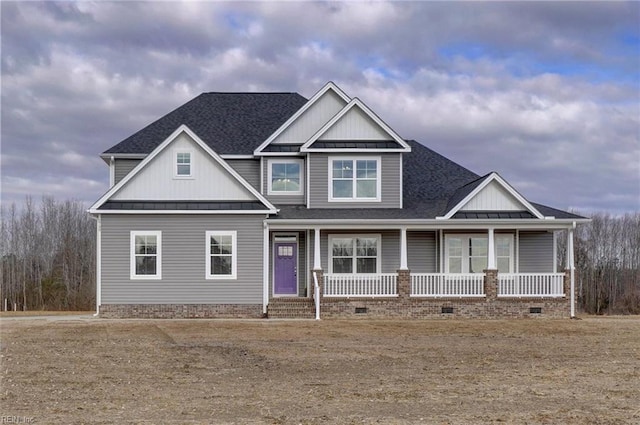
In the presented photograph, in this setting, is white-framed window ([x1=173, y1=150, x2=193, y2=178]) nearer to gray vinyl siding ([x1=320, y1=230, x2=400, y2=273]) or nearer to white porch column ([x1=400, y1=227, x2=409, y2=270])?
gray vinyl siding ([x1=320, y1=230, x2=400, y2=273])

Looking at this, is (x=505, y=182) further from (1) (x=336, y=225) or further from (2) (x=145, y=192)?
(2) (x=145, y=192)

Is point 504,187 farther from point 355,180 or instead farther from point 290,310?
point 290,310

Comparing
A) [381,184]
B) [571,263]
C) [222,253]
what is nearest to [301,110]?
[381,184]

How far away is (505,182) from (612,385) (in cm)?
1376

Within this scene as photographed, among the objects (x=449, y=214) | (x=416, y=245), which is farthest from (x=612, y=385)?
(x=416, y=245)

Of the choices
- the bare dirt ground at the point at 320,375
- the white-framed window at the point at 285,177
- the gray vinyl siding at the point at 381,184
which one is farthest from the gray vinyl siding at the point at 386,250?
the bare dirt ground at the point at 320,375

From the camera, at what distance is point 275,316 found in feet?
79.9

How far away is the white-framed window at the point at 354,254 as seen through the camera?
26.3 metres

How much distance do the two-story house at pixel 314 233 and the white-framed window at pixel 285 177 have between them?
4 centimetres

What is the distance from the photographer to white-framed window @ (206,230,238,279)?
80.0 ft

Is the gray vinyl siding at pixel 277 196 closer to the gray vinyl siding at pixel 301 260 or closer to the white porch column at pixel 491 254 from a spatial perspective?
the gray vinyl siding at pixel 301 260

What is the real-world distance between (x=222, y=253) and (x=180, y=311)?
7.83ft

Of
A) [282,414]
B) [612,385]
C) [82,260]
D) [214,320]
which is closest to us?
[282,414]

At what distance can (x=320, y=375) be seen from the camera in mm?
12812
